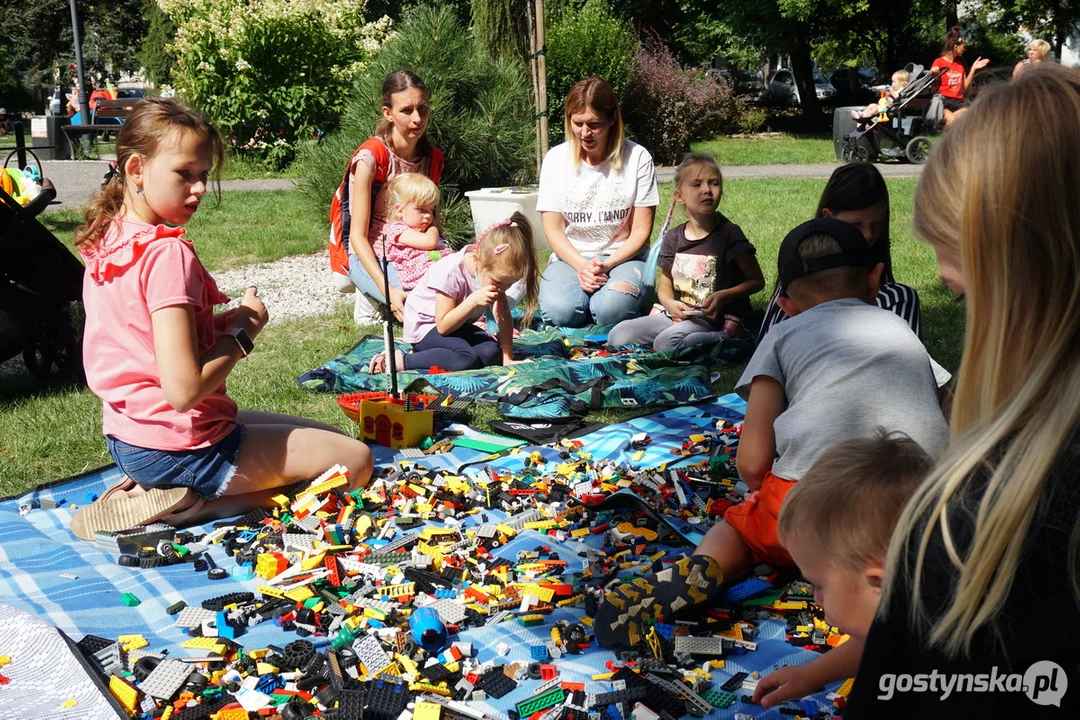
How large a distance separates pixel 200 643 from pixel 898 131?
56.3ft

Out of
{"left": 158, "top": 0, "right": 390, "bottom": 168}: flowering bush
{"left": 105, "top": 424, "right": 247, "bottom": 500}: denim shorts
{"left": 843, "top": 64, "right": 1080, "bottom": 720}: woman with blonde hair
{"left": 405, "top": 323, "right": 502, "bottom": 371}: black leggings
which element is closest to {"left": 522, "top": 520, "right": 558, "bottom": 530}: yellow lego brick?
{"left": 105, "top": 424, "right": 247, "bottom": 500}: denim shorts

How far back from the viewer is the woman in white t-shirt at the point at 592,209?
6836mm

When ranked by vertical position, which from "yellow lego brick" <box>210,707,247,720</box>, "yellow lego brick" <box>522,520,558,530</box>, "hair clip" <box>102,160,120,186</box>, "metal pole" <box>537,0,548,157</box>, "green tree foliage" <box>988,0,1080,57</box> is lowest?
"yellow lego brick" <box>210,707,247,720</box>

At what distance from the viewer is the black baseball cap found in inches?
124

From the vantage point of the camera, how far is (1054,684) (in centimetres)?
139

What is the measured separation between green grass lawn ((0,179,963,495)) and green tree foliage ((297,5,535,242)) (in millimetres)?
1169

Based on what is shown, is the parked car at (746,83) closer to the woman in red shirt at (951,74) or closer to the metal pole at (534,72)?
the woman in red shirt at (951,74)

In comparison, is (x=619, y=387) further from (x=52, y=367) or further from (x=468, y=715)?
(x=52, y=367)

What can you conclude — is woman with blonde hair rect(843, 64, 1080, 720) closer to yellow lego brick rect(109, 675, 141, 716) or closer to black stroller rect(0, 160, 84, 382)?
yellow lego brick rect(109, 675, 141, 716)

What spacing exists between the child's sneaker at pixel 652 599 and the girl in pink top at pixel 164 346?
5.20ft

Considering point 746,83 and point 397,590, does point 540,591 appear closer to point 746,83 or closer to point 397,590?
point 397,590

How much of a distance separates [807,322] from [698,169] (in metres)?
3.32

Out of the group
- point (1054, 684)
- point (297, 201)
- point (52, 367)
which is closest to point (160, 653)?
point (1054, 684)

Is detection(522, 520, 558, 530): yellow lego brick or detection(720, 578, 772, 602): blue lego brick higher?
detection(522, 520, 558, 530): yellow lego brick
